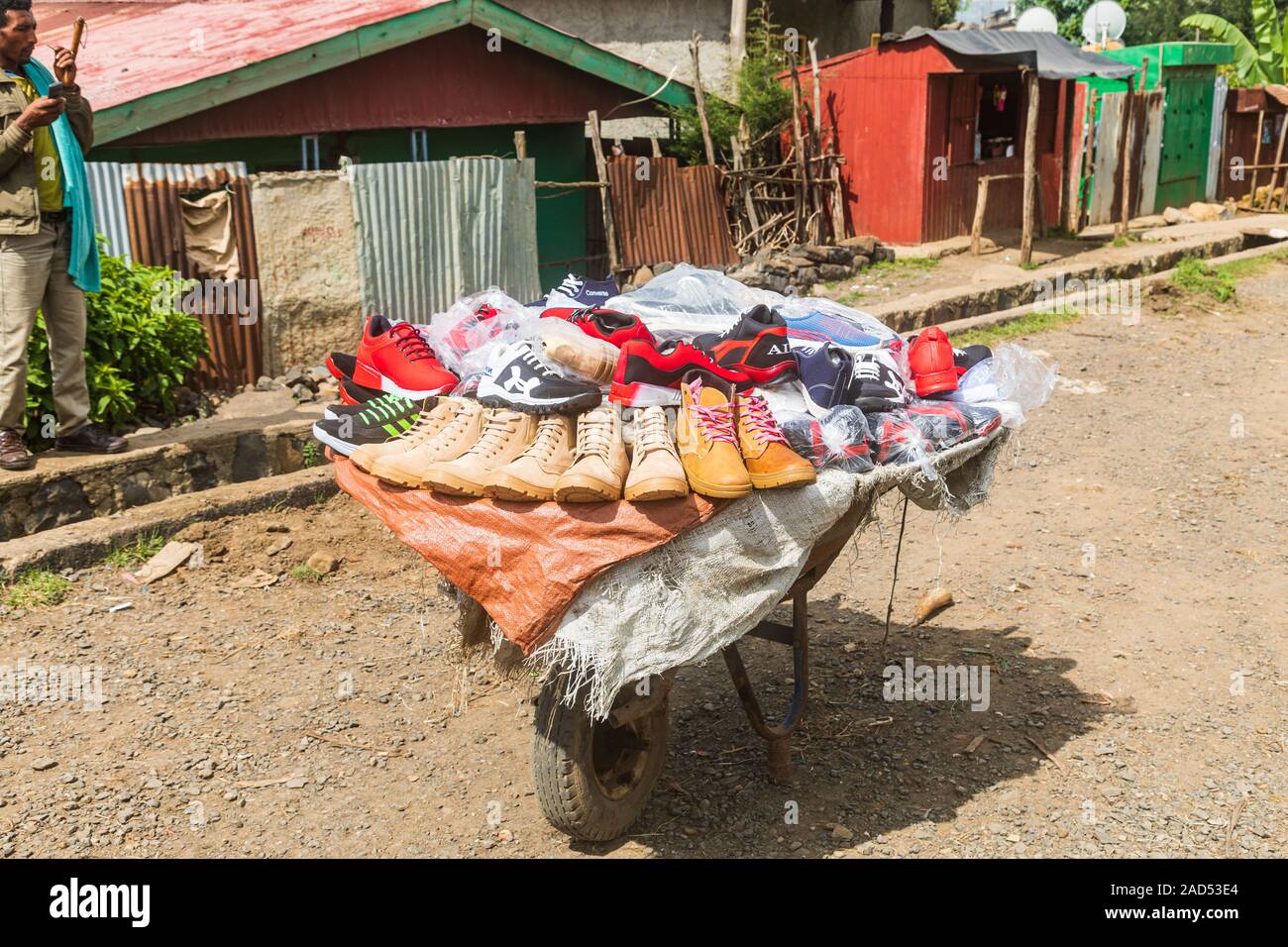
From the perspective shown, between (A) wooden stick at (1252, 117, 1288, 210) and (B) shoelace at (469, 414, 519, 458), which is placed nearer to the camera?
(B) shoelace at (469, 414, 519, 458)

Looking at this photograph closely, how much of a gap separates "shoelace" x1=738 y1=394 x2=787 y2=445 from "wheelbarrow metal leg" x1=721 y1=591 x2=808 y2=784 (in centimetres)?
66

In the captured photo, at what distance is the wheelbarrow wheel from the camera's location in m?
3.23

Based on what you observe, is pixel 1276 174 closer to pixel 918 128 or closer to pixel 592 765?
pixel 918 128

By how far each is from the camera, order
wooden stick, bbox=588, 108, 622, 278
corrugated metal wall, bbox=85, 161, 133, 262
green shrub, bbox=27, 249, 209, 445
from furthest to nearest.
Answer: wooden stick, bbox=588, 108, 622, 278 < corrugated metal wall, bbox=85, 161, 133, 262 < green shrub, bbox=27, 249, 209, 445

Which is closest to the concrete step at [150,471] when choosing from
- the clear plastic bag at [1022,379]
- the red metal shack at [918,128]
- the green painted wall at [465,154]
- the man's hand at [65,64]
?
the man's hand at [65,64]

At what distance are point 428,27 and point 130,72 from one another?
2.40m

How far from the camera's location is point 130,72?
30.0ft

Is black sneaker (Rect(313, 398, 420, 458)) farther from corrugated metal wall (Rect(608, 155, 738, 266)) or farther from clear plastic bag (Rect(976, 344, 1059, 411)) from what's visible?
corrugated metal wall (Rect(608, 155, 738, 266))

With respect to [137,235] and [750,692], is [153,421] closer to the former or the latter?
[137,235]

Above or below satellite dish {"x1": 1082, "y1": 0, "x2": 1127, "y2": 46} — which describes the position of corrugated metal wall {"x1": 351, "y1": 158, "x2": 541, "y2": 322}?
below

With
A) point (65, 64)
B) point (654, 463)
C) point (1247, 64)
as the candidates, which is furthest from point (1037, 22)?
point (654, 463)

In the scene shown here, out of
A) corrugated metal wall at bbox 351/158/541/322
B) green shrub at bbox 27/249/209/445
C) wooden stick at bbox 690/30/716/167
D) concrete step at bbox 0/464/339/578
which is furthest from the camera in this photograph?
wooden stick at bbox 690/30/716/167

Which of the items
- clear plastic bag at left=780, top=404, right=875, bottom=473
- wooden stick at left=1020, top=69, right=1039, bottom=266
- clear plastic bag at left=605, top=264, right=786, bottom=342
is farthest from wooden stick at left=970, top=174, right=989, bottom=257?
clear plastic bag at left=780, top=404, right=875, bottom=473

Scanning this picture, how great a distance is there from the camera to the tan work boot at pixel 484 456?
292 centimetres
